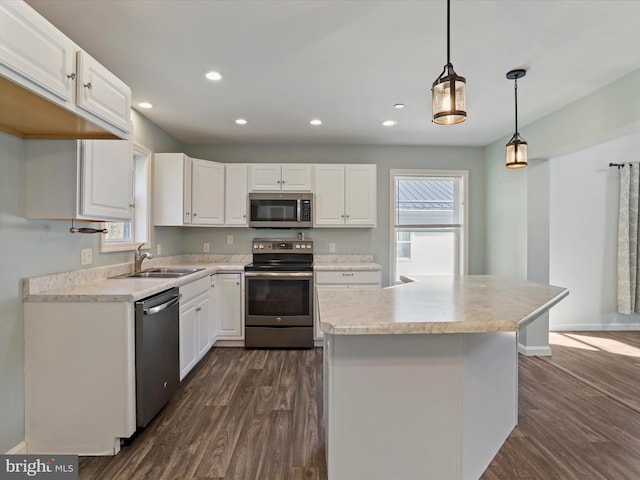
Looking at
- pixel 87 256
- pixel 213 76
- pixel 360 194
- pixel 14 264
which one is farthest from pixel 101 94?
pixel 360 194

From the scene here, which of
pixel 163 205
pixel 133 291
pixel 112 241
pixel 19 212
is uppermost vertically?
pixel 163 205

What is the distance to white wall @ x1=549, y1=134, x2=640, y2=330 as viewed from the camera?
4.30m

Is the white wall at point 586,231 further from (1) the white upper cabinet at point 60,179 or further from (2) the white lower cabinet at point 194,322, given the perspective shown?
(1) the white upper cabinet at point 60,179

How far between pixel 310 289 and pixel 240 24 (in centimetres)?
258

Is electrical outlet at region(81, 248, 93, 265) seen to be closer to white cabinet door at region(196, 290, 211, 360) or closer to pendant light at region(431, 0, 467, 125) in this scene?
white cabinet door at region(196, 290, 211, 360)

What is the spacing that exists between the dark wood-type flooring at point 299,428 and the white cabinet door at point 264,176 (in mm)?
2005

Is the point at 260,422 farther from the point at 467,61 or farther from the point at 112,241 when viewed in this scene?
the point at 467,61

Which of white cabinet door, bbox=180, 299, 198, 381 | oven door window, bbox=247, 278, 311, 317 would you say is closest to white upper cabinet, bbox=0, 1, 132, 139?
white cabinet door, bbox=180, 299, 198, 381

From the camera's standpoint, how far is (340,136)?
391cm

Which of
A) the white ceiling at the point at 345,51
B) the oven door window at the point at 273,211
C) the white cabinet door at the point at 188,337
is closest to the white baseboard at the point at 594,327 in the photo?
the white ceiling at the point at 345,51

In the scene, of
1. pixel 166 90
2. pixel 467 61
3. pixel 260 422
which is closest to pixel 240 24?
pixel 166 90

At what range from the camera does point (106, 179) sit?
2.03 meters

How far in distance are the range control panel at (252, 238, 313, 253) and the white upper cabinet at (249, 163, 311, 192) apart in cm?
68

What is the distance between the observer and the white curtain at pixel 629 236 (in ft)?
13.7
